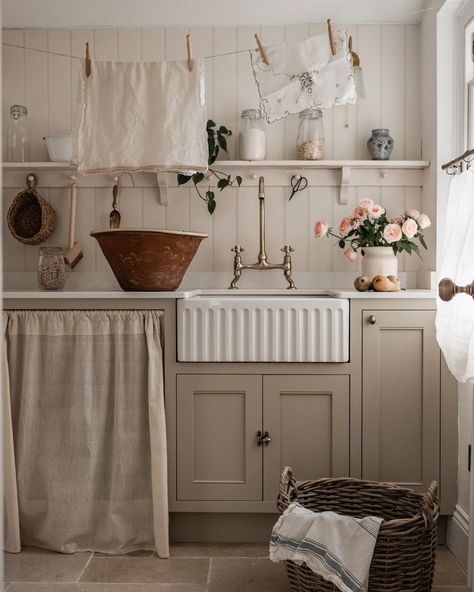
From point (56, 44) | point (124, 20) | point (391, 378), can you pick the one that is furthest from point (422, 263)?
point (56, 44)

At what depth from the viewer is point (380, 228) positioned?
264 cm

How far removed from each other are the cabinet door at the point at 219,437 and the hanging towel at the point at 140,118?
0.91 metres

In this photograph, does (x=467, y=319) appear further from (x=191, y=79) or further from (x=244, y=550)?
(x=191, y=79)

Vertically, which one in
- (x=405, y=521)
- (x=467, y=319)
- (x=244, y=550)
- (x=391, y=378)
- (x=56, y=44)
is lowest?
(x=244, y=550)

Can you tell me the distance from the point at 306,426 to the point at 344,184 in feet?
3.85

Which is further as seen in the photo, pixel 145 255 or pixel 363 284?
pixel 363 284

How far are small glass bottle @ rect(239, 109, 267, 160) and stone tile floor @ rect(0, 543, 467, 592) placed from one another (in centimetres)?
173

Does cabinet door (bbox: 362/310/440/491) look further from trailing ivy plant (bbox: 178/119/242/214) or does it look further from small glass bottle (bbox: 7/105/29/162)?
small glass bottle (bbox: 7/105/29/162)

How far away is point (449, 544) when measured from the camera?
2445mm

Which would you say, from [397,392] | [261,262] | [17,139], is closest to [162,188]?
[261,262]

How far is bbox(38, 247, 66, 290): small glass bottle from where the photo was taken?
273cm

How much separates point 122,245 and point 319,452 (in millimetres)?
1150

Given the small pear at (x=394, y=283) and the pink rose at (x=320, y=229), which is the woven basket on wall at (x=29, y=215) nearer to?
the pink rose at (x=320, y=229)

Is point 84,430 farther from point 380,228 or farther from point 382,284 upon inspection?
point 380,228
